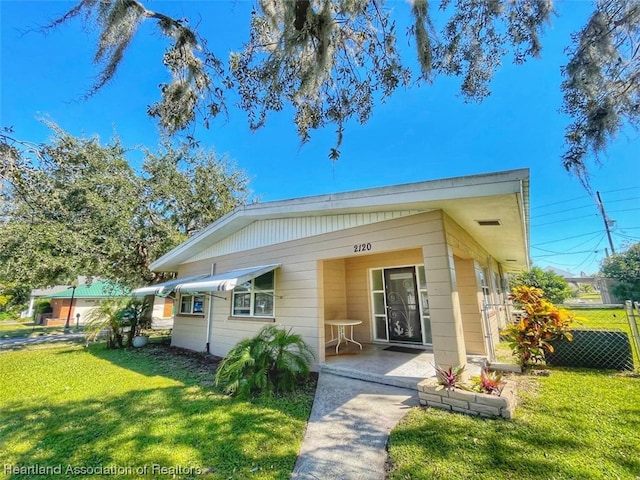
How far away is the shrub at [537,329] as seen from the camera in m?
5.87

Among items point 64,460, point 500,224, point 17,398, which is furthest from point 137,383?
point 500,224

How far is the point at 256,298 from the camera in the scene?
8242 millimetres

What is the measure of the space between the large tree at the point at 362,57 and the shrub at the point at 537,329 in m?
3.08

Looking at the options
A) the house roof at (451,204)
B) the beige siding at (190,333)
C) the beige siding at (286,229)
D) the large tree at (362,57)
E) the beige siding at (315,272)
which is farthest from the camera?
the beige siding at (190,333)

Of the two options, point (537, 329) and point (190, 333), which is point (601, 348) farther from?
point (190, 333)

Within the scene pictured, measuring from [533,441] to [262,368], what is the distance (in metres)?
4.17

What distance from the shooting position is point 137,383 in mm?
6250

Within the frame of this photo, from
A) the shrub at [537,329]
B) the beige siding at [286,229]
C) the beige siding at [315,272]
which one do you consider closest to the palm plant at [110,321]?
the beige siding at [315,272]

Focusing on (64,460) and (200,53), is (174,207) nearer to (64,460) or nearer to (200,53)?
(200,53)

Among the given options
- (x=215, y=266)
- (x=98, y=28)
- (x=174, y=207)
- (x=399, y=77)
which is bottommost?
(x=215, y=266)

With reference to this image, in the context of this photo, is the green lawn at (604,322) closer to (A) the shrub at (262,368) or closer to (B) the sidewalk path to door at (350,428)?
(B) the sidewalk path to door at (350,428)

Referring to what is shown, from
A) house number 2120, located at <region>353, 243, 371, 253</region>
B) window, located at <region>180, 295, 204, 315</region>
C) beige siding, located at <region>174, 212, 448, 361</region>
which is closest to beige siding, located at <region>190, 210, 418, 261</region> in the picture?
beige siding, located at <region>174, 212, 448, 361</region>

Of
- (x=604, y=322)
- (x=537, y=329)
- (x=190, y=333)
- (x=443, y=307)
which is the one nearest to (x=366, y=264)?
(x=443, y=307)

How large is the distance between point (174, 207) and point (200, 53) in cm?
1230
